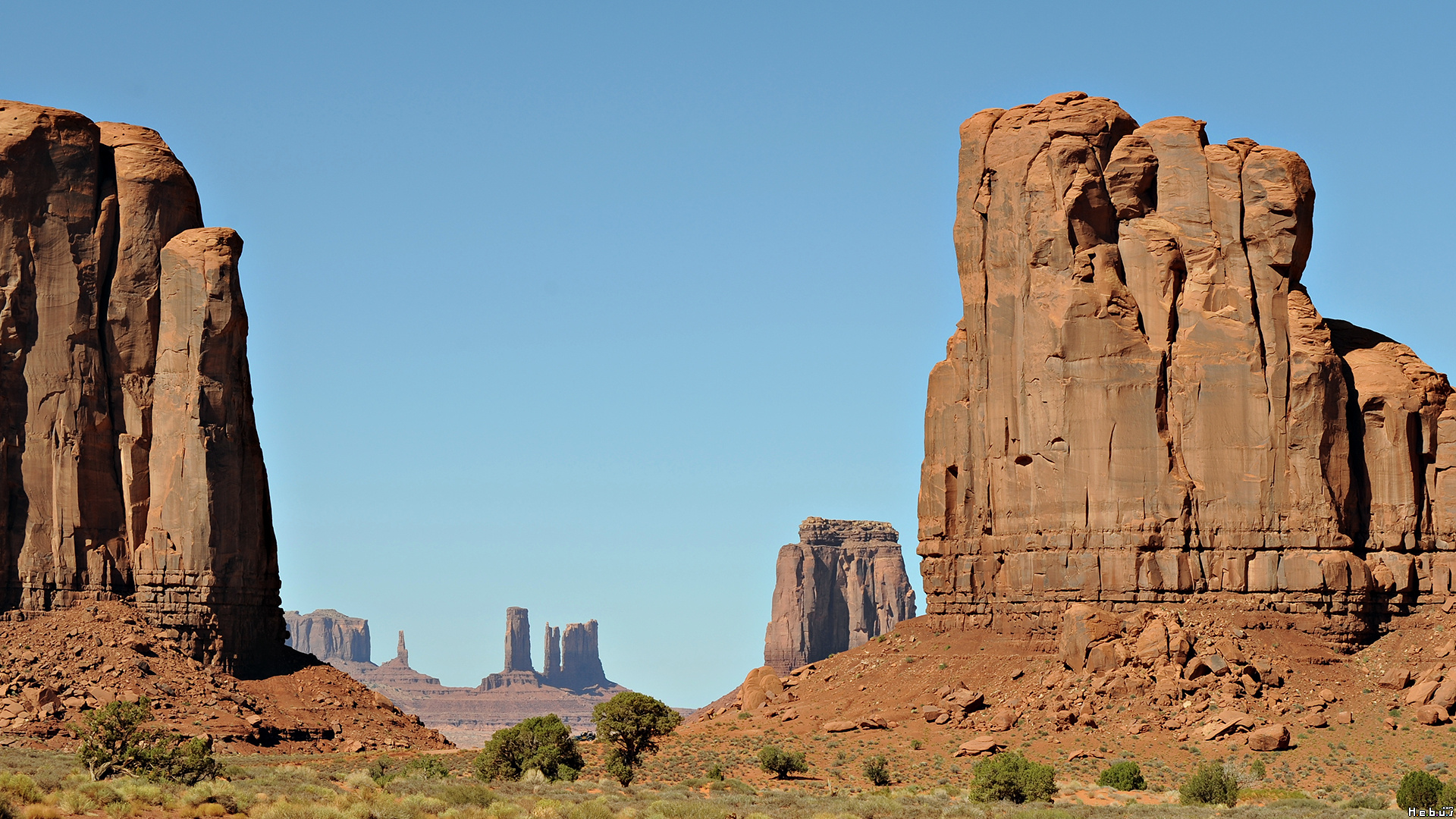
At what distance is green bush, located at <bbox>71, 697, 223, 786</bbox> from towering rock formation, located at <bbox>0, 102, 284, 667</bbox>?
18.2m

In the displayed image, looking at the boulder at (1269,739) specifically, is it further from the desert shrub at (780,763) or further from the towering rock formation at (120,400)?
the towering rock formation at (120,400)

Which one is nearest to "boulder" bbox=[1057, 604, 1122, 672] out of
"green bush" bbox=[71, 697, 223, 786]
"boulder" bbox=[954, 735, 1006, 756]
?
"boulder" bbox=[954, 735, 1006, 756]

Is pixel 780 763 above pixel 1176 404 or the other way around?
the other way around

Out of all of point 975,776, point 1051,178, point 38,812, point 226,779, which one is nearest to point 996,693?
point 975,776

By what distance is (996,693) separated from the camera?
71.4 m

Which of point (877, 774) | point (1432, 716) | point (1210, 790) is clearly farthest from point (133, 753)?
point (1432, 716)

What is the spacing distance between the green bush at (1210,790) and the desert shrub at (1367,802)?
2807 mm

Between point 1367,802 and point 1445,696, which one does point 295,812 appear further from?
point 1445,696

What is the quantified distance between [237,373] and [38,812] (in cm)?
4094

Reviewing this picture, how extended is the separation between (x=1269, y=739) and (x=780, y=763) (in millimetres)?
14601

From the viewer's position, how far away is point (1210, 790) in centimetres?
5606

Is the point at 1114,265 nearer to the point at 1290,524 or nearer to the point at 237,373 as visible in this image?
the point at 1290,524

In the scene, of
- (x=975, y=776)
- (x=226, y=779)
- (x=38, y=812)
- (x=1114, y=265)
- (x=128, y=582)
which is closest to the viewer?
(x=38, y=812)

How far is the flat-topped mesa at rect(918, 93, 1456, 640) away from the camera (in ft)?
232
